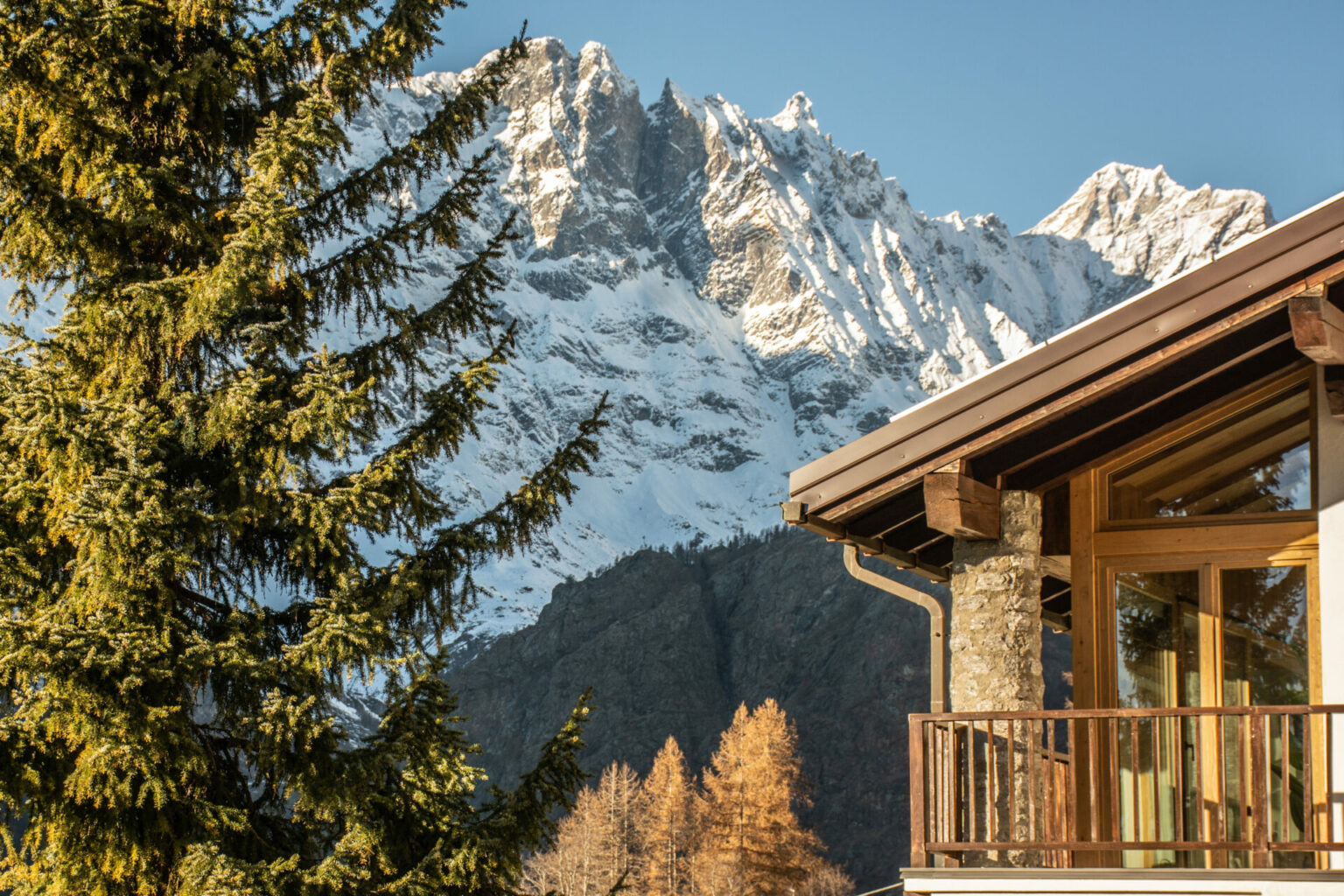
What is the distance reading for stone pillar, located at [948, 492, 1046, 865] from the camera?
686 cm

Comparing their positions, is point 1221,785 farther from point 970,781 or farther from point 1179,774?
point 1179,774

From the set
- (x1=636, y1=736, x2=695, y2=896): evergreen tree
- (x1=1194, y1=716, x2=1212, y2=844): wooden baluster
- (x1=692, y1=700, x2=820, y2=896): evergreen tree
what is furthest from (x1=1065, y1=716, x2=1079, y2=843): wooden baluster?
(x1=636, y1=736, x2=695, y2=896): evergreen tree

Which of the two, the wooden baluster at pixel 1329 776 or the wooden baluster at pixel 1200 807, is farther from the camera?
the wooden baluster at pixel 1200 807

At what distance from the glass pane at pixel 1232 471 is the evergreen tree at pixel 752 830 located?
34807 mm

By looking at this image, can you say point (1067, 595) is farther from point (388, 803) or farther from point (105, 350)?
point (105, 350)

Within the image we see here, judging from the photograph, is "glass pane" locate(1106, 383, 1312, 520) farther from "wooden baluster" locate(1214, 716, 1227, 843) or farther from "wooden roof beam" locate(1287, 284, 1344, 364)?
"wooden baluster" locate(1214, 716, 1227, 843)

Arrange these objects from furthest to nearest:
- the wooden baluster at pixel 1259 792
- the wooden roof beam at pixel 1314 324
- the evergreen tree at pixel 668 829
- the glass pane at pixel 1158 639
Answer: the evergreen tree at pixel 668 829 → the glass pane at pixel 1158 639 → the wooden roof beam at pixel 1314 324 → the wooden baluster at pixel 1259 792

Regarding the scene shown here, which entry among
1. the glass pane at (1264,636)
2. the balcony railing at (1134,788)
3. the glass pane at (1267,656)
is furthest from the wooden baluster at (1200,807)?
the glass pane at (1264,636)

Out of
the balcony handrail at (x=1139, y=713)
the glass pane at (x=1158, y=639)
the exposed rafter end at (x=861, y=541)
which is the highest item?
the exposed rafter end at (x=861, y=541)

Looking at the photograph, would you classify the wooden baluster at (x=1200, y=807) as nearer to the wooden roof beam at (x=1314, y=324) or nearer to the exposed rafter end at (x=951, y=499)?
the exposed rafter end at (x=951, y=499)

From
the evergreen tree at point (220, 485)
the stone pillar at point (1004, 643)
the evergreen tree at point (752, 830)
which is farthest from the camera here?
the evergreen tree at point (752, 830)

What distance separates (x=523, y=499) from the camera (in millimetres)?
7578

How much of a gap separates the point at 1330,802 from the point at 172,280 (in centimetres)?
586

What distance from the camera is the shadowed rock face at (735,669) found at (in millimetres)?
77250
